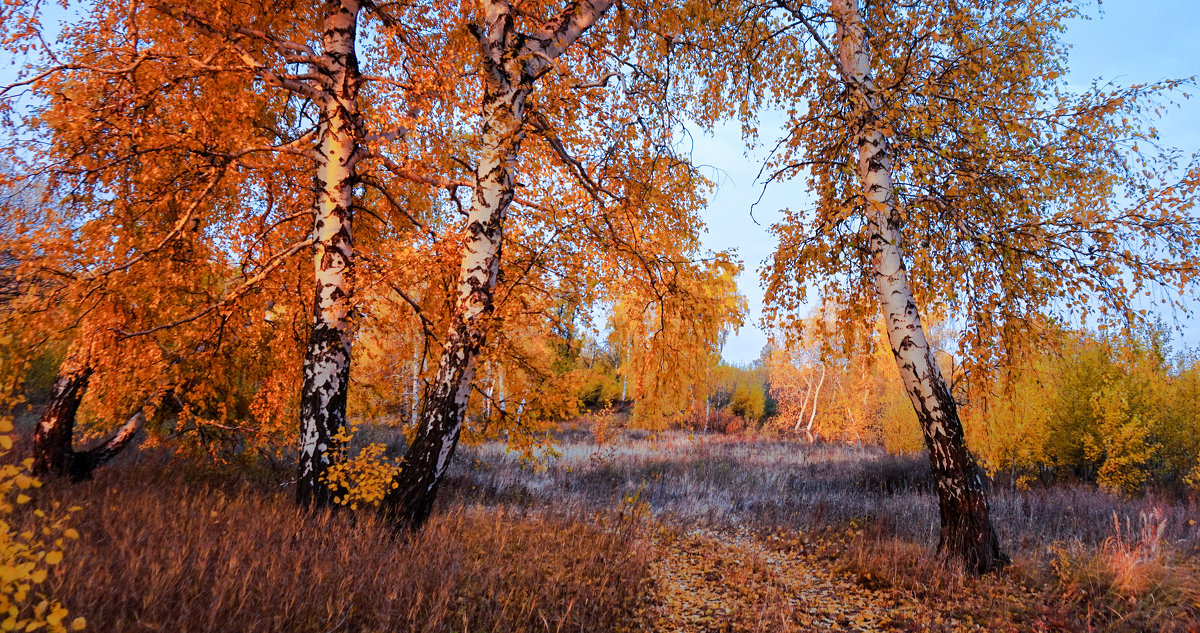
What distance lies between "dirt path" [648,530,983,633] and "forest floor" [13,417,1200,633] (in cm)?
3

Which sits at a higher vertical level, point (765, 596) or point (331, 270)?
point (331, 270)

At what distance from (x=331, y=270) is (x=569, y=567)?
369 cm

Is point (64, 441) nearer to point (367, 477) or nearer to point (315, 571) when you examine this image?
point (367, 477)

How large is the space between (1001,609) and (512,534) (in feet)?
14.6

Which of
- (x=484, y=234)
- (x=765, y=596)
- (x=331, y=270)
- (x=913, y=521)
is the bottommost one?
(x=765, y=596)

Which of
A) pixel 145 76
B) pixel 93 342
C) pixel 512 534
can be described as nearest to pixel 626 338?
pixel 512 534

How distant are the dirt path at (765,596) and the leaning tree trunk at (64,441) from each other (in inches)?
279

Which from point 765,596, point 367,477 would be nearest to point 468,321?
point 367,477

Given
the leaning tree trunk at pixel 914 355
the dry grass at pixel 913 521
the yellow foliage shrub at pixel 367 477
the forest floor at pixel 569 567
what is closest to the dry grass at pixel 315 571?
the forest floor at pixel 569 567

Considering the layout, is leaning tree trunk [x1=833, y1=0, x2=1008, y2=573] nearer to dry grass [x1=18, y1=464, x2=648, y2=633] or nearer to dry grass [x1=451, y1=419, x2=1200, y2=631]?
dry grass [x1=451, y1=419, x2=1200, y2=631]

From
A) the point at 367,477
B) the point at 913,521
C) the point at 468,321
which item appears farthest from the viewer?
the point at 913,521

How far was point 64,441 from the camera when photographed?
6.67 meters

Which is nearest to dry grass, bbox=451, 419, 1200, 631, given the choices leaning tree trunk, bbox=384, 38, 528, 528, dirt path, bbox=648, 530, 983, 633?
dirt path, bbox=648, 530, 983, 633

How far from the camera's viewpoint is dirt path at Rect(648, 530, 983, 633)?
4.49 meters
